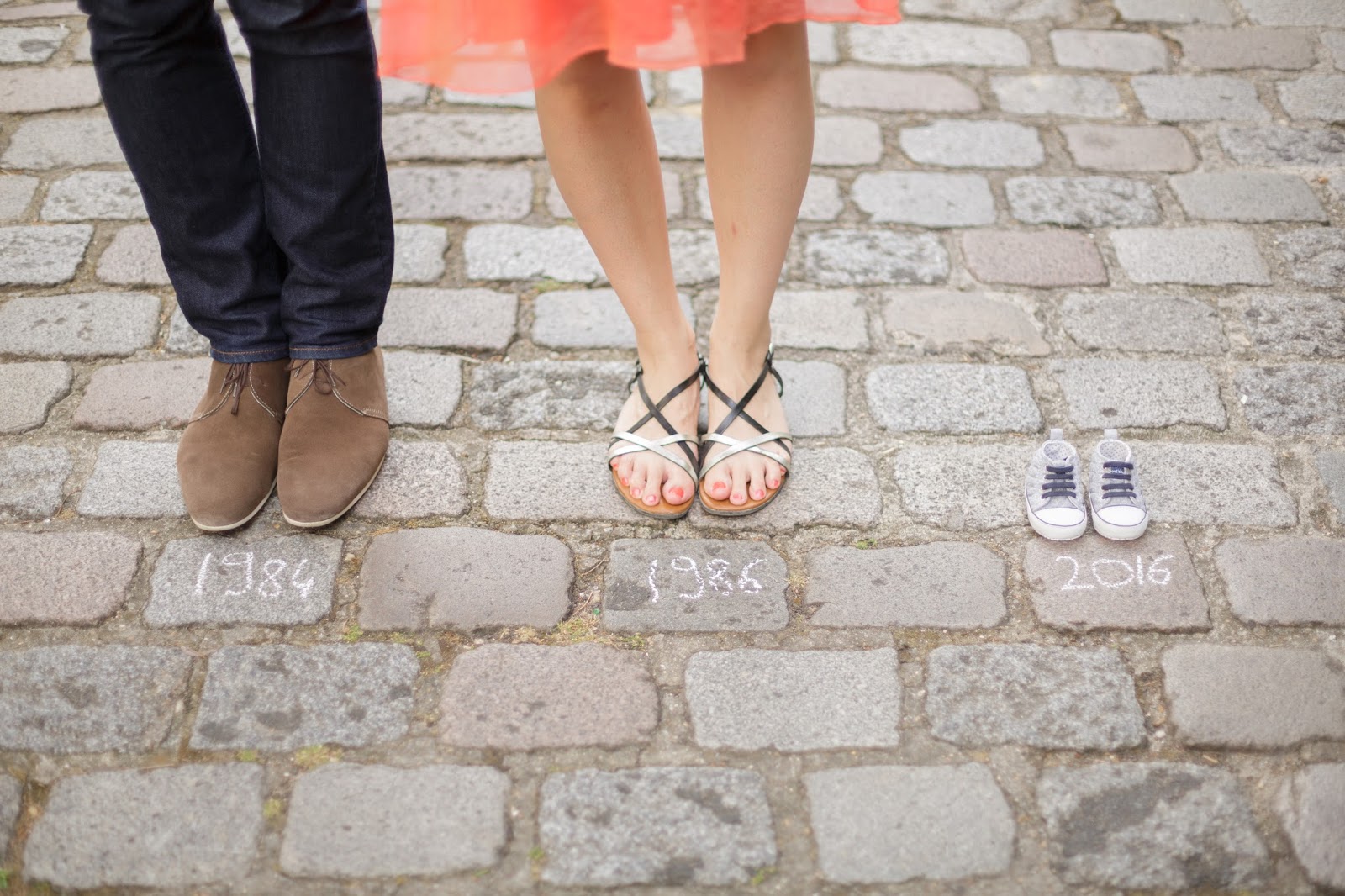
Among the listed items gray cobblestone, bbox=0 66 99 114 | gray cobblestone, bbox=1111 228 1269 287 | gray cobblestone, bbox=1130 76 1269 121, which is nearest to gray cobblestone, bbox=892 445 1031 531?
gray cobblestone, bbox=1111 228 1269 287

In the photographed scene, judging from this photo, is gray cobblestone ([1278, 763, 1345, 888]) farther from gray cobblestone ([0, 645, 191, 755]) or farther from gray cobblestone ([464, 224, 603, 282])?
gray cobblestone ([464, 224, 603, 282])

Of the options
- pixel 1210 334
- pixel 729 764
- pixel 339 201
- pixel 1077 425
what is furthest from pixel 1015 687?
pixel 339 201

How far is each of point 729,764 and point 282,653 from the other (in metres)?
0.78

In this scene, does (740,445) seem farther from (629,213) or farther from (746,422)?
(629,213)

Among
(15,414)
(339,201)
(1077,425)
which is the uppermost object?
(339,201)

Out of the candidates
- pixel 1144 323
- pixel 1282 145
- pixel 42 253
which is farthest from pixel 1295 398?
pixel 42 253

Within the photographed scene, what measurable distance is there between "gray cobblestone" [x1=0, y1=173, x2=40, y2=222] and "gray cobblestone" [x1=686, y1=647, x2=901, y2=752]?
2.26 m

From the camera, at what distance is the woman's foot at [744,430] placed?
215 centimetres

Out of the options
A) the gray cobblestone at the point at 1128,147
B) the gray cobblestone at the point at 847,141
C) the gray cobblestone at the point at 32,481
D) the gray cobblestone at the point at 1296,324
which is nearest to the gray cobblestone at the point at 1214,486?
the gray cobblestone at the point at 1296,324

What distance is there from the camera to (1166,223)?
2896 millimetres

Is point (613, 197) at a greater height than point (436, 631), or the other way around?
point (613, 197)

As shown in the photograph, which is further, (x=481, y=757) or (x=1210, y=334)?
(x=1210, y=334)

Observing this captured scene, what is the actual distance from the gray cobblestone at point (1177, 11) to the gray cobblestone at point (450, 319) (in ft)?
8.27

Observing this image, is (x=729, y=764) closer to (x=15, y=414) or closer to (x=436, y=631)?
(x=436, y=631)
